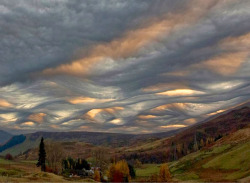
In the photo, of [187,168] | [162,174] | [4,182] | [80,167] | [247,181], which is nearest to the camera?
[4,182]

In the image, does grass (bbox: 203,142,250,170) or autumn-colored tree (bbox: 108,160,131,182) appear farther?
autumn-colored tree (bbox: 108,160,131,182)

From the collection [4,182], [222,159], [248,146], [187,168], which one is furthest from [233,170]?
[4,182]

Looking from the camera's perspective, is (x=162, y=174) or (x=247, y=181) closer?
(x=247, y=181)

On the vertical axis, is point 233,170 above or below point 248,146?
below

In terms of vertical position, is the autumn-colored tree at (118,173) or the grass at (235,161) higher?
the grass at (235,161)

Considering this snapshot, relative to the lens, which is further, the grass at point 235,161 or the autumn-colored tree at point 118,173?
the autumn-colored tree at point 118,173

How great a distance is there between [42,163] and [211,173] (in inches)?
3899

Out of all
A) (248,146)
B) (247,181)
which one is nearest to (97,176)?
(247,181)

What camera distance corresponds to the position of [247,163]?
121312mm

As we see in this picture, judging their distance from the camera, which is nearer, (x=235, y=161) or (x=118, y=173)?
(x=235, y=161)

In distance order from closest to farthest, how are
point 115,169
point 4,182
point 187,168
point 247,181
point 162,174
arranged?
point 4,182
point 247,181
point 162,174
point 115,169
point 187,168

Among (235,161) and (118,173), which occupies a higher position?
(235,161)

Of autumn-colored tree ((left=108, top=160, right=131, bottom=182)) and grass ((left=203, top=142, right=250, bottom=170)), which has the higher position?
grass ((left=203, top=142, right=250, bottom=170))

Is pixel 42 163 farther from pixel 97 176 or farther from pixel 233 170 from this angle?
pixel 233 170
